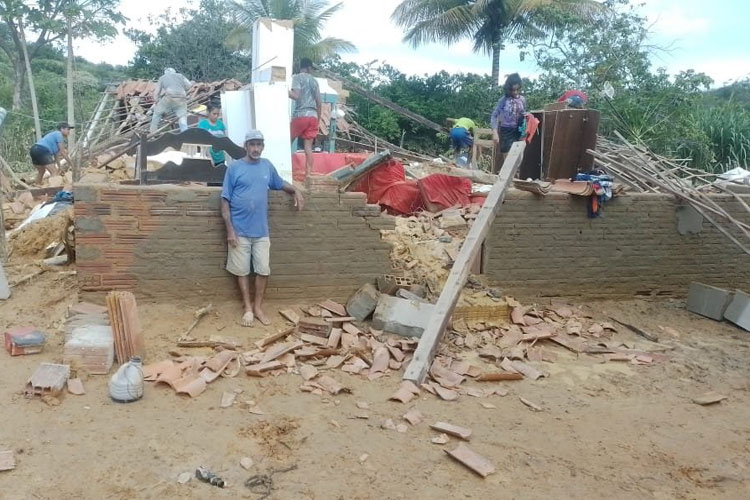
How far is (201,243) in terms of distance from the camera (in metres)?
6.43

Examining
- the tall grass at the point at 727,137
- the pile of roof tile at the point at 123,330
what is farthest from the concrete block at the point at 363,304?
the tall grass at the point at 727,137

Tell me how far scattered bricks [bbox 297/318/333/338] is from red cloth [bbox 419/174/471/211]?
2880mm

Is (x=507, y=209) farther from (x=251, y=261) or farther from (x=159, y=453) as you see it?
(x=159, y=453)

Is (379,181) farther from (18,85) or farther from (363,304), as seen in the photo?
(18,85)

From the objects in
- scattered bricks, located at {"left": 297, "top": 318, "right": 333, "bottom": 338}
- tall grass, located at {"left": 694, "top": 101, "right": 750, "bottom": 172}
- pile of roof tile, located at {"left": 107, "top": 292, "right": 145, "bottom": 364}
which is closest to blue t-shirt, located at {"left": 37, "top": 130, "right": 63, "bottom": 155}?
pile of roof tile, located at {"left": 107, "top": 292, "right": 145, "bottom": 364}

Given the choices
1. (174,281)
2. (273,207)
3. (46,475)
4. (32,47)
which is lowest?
(46,475)

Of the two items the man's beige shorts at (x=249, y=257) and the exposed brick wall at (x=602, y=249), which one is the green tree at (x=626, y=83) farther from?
the man's beige shorts at (x=249, y=257)

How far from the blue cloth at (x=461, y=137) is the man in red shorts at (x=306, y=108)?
2902 millimetres

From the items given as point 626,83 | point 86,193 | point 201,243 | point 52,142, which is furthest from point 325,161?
point 626,83

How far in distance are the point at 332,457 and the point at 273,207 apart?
299cm

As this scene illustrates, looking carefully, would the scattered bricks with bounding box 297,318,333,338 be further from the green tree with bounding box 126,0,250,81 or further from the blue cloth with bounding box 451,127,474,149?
the green tree with bounding box 126,0,250,81

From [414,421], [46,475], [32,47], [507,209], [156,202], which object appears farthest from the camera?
[32,47]

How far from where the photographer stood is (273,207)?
654cm

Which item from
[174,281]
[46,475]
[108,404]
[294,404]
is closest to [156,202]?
[174,281]
